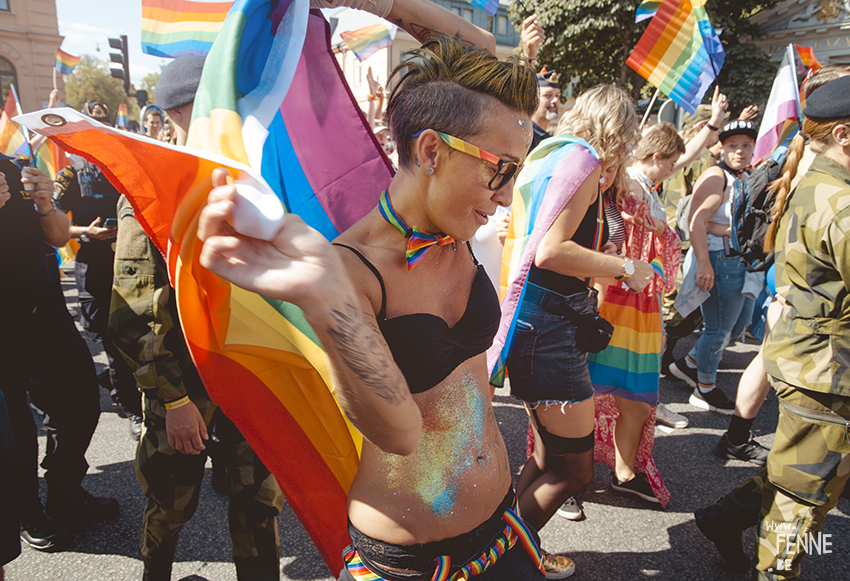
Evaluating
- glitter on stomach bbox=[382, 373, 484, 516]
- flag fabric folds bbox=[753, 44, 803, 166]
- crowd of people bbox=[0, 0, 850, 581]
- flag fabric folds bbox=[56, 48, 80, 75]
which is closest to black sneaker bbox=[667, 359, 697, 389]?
crowd of people bbox=[0, 0, 850, 581]

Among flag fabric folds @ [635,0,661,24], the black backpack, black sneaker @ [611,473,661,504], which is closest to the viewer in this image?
black sneaker @ [611,473,661,504]

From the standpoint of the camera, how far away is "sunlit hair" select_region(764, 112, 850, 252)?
7.24 ft

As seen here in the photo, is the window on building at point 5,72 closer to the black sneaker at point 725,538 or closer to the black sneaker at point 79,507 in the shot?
the black sneaker at point 79,507

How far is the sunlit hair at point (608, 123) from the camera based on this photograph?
254 cm

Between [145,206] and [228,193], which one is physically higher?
[228,193]

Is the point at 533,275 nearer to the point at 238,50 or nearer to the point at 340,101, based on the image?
the point at 340,101

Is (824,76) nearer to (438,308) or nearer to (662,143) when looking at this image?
(662,143)

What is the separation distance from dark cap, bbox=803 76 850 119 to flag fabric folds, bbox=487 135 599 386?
916mm

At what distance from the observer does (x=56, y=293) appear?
2.94 meters

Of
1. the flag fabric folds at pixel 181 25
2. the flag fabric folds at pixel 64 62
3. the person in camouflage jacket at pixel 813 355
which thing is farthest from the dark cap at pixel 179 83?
the flag fabric folds at pixel 64 62

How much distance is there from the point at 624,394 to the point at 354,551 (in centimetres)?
211

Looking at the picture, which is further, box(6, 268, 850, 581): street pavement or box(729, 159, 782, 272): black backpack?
box(729, 159, 782, 272): black backpack

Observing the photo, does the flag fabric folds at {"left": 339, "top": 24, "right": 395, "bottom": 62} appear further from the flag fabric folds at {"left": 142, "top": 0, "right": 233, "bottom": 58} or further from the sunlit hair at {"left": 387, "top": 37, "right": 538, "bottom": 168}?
the sunlit hair at {"left": 387, "top": 37, "right": 538, "bottom": 168}

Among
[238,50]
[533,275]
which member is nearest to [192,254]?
[238,50]
